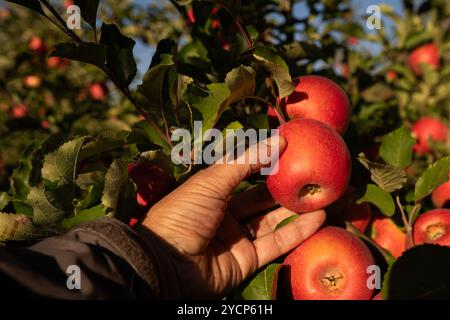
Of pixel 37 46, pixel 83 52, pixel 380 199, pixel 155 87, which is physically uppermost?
pixel 37 46

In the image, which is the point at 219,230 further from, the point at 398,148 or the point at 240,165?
the point at 398,148

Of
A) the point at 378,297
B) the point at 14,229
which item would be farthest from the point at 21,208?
the point at 378,297

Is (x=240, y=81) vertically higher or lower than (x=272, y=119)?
higher

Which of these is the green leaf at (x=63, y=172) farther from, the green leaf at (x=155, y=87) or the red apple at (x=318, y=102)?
the red apple at (x=318, y=102)

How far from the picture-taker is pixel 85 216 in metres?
1.06

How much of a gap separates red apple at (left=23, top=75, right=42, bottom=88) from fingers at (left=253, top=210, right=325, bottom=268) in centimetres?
287

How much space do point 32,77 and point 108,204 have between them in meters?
3.10

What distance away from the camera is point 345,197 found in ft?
4.15

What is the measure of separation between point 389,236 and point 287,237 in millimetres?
333

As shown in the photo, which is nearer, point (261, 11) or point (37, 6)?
point (37, 6)

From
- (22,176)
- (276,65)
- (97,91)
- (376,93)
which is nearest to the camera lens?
(276,65)

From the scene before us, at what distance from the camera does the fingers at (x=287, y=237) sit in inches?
45.7

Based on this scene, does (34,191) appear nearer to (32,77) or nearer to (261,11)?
(261,11)
